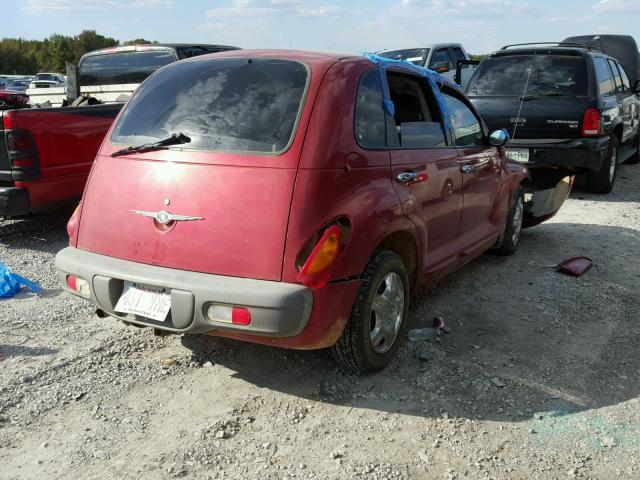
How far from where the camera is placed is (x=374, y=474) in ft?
9.27

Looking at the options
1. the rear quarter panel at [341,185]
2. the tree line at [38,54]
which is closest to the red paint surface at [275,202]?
the rear quarter panel at [341,185]

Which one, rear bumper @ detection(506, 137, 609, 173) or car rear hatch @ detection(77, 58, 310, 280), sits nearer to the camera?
car rear hatch @ detection(77, 58, 310, 280)

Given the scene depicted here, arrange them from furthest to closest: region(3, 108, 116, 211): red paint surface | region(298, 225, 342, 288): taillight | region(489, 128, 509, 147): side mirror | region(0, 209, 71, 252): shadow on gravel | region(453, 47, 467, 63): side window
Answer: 1. region(453, 47, 467, 63): side window
2. region(0, 209, 71, 252): shadow on gravel
3. region(3, 108, 116, 211): red paint surface
4. region(489, 128, 509, 147): side mirror
5. region(298, 225, 342, 288): taillight

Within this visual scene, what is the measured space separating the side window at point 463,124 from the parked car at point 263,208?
0.76 m

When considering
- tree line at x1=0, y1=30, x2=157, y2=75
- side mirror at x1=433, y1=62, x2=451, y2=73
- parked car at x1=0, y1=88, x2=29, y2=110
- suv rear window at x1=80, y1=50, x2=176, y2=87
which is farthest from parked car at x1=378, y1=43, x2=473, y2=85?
tree line at x1=0, y1=30, x2=157, y2=75

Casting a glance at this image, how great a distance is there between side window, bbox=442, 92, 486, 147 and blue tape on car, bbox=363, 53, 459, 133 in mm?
88

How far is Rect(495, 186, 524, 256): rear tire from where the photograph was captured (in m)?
5.93

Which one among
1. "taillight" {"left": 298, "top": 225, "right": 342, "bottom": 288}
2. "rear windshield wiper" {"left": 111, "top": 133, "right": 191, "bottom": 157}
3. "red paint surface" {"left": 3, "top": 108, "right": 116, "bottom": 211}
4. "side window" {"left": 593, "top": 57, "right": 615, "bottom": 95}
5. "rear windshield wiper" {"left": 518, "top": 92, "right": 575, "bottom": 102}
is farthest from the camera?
"side window" {"left": 593, "top": 57, "right": 615, "bottom": 95}

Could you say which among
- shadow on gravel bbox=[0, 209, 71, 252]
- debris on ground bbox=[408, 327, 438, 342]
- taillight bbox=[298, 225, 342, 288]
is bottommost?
shadow on gravel bbox=[0, 209, 71, 252]

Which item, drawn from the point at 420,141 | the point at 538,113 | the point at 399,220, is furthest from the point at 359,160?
the point at 538,113

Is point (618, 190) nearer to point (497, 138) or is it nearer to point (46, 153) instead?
point (497, 138)

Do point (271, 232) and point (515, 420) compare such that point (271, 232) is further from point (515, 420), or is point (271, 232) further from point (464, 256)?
point (464, 256)

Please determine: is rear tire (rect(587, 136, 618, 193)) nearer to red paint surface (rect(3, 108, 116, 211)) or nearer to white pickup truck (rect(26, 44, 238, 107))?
white pickup truck (rect(26, 44, 238, 107))

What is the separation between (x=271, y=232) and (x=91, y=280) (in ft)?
3.39
